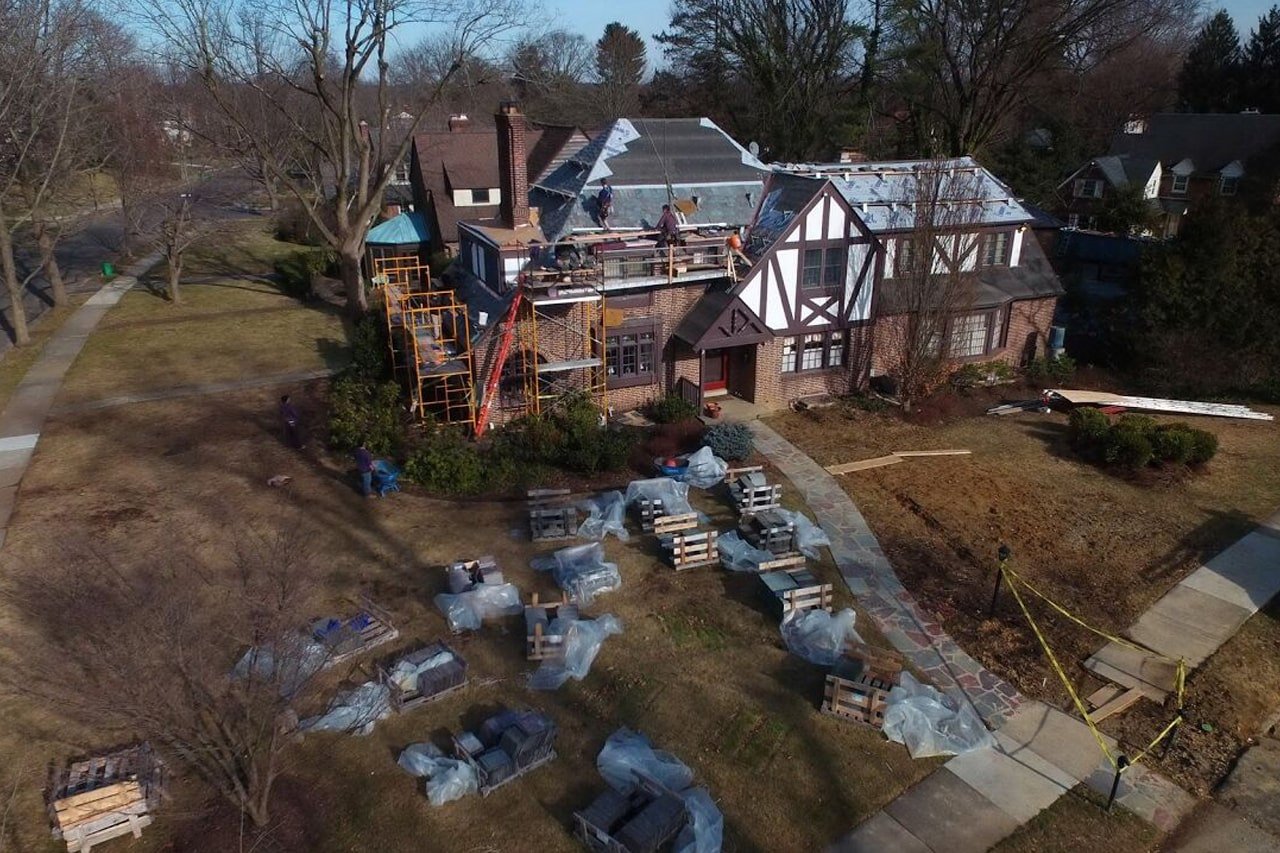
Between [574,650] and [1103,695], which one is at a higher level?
[574,650]

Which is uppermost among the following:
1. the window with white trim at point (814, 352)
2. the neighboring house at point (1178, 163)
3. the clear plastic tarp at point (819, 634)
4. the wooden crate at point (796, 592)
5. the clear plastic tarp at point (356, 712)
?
the neighboring house at point (1178, 163)

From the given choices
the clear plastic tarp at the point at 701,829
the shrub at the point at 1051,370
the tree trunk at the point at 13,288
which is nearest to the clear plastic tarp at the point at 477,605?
the clear plastic tarp at the point at 701,829

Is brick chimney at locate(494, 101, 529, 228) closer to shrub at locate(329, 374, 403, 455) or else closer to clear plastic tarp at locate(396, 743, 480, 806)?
shrub at locate(329, 374, 403, 455)

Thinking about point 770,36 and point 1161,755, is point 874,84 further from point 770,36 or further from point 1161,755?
point 1161,755

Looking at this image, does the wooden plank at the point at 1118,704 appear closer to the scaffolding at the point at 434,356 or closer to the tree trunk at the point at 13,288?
the scaffolding at the point at 434,356

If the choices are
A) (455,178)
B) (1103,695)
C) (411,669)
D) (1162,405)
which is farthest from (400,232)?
(1103,695)

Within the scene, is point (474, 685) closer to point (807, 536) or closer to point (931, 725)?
point (931, 725)
